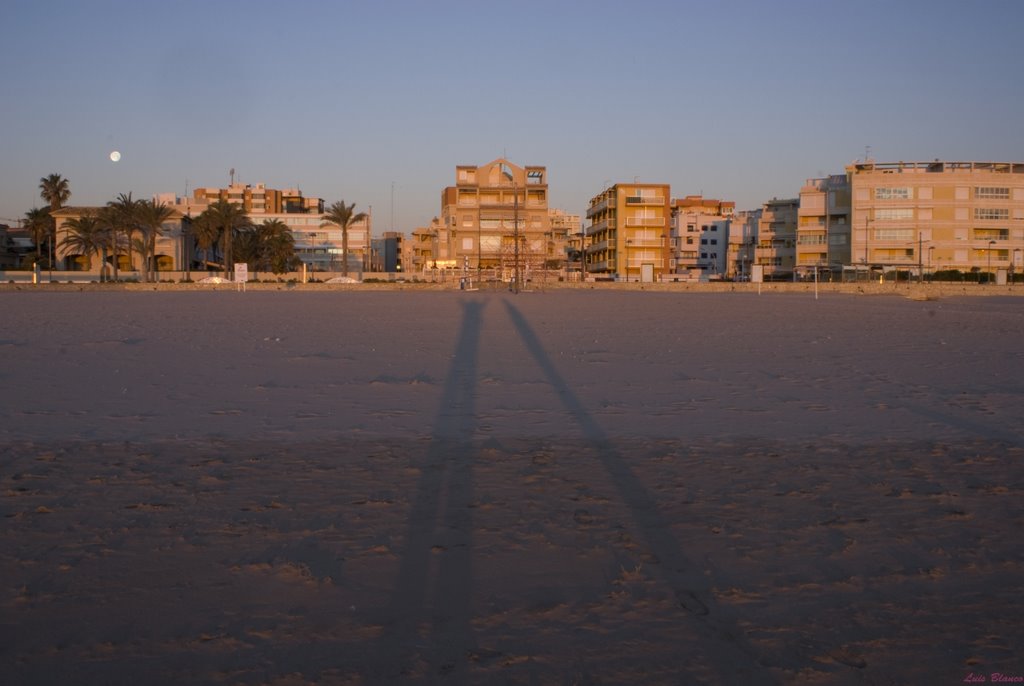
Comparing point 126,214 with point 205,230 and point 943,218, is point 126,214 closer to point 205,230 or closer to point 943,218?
point 205,230

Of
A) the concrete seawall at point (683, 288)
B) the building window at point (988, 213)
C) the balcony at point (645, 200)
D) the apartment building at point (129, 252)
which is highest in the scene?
the balcony at point (645, 200)

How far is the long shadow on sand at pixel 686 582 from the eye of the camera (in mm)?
3570

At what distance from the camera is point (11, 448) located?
25.1 ft

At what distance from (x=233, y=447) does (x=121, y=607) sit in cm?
367

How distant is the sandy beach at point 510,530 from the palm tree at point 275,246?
8314cm

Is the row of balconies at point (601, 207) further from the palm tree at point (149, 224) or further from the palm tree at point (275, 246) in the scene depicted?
Answer: the palm tree at point (149, 224)

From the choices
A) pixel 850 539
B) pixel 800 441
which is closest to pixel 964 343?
pixel 800 441

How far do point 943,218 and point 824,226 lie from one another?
1157 centimetres

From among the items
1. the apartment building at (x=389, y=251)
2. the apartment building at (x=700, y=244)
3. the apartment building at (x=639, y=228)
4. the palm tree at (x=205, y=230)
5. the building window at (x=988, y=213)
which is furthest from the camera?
the apartment building at (x=389, y=251)

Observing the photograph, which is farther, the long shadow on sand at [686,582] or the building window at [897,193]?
the building window at [897,193]

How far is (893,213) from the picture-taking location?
87000 millimetres

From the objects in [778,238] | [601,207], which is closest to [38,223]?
[601,207]

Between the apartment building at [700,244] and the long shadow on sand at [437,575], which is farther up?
the apartment building at [700,244]

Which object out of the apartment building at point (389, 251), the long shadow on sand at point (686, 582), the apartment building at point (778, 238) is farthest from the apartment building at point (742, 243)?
the long shadow on sand at point (686, 582)
